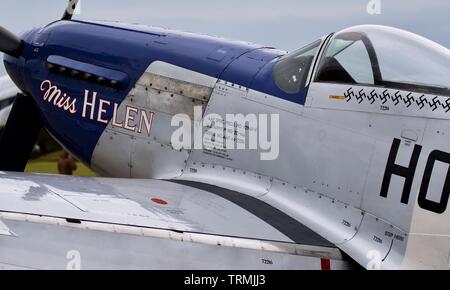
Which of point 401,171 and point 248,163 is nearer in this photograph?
point 401,171

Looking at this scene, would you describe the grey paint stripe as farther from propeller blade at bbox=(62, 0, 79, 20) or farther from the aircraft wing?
propeller blade at bbox=(62, 0, 79, 20)

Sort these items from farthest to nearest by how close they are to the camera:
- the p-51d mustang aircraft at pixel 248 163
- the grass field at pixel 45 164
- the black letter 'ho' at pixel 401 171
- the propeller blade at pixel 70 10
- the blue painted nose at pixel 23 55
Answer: the grass field at pixel 45 164 → the propeller blade at pixel 70 10 → the blue painted nose at pixel 23 55 → the black letter 'ho' at pixel 401 171 → the p-51d mustang aircraft at pixel 248 163

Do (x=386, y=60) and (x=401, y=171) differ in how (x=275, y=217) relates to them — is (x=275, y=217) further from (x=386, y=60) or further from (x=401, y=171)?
(x=386, y=60)

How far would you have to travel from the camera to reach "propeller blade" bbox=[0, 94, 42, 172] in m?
7.29

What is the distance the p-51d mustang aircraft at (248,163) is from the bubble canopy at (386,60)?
1cm

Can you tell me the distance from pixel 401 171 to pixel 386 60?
87cm

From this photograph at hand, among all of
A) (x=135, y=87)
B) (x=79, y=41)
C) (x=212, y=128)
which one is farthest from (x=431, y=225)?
(x=79, y=41)

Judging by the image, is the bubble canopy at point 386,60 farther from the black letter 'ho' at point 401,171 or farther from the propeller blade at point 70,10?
the propeller blade at point 70,10

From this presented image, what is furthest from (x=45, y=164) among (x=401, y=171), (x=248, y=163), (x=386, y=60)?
(x=401, y=171)

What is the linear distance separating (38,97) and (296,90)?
2.98 metres

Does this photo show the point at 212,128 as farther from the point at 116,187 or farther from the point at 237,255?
the point at 237,255

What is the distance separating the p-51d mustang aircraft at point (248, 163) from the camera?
13.8ft

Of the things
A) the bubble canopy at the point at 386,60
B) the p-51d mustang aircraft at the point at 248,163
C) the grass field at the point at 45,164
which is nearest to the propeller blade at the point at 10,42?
the p-51d mustang aircraft at the point at 248,163

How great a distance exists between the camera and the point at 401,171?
4.61 metres
